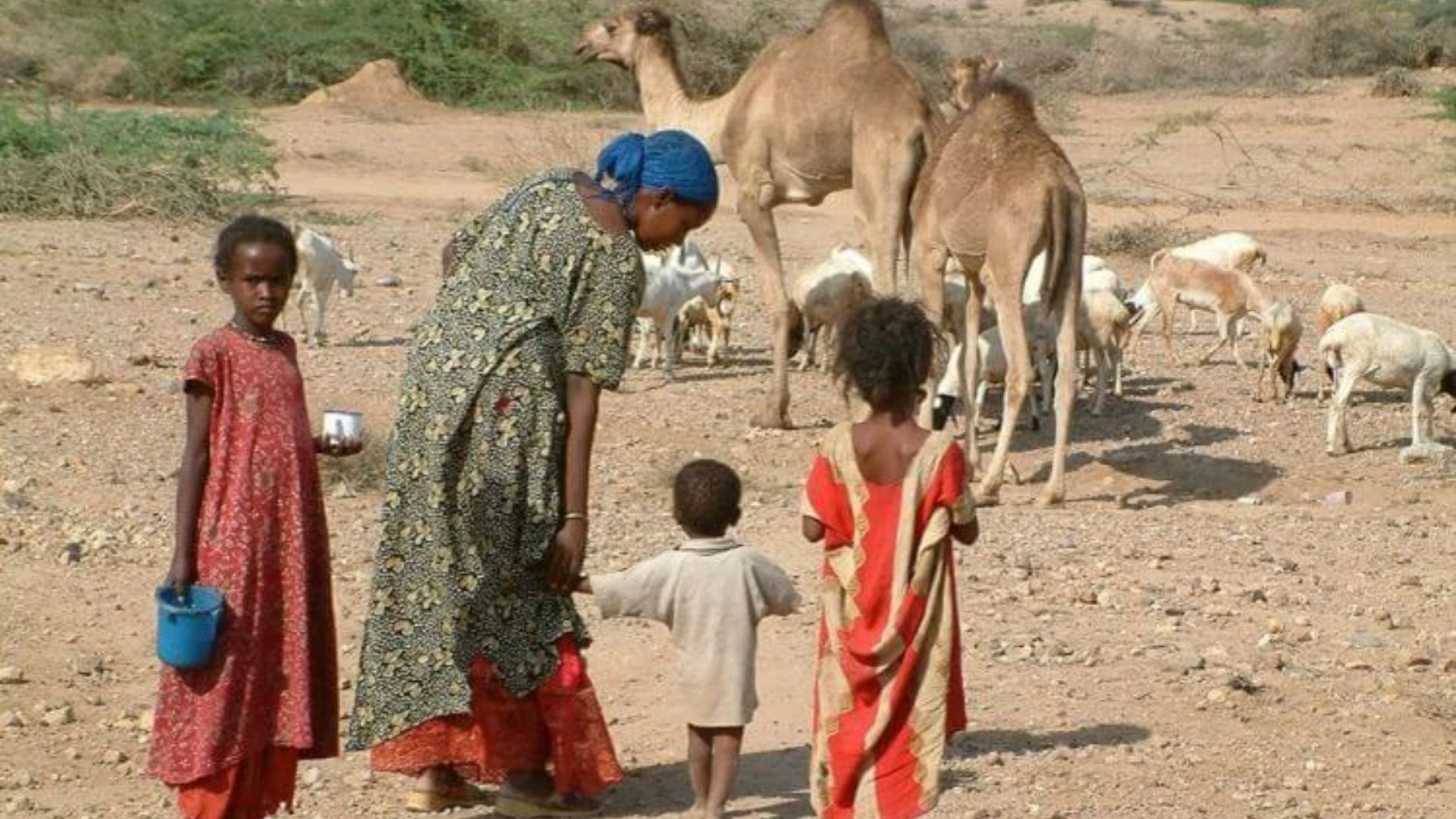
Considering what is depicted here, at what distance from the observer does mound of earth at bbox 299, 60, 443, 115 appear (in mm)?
27938

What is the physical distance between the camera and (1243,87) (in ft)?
109

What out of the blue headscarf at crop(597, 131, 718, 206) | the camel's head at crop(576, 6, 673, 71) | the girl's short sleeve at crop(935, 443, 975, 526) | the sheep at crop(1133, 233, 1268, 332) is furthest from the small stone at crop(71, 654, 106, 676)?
the sheep at crop(1133, 233, 1268, 332)

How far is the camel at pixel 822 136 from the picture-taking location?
12555 millimetres

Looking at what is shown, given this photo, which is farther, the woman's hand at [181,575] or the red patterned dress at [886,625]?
the red patterned dress at [886,625]

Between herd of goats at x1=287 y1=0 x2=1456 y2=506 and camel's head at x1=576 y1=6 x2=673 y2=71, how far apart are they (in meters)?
0.01

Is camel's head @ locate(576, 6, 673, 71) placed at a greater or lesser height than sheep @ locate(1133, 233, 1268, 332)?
greater

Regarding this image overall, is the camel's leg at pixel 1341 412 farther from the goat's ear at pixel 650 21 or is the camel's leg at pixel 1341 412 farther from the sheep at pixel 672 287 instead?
the goat's ear at pixel 650 21

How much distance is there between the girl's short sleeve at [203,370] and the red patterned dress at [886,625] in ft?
4.38

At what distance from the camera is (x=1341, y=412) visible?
1230cm

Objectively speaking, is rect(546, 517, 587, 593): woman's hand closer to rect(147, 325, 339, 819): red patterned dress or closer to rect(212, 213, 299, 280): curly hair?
rect(147, 325, 339, 819): red patterned dress

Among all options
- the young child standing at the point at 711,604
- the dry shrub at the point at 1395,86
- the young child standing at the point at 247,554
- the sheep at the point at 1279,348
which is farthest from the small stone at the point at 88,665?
the dry shrub at the point at 1395,86

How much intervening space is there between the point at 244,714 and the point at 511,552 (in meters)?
0.75

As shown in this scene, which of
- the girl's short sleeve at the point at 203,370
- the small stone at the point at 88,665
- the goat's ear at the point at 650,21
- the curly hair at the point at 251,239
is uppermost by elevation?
the goat's ear at the point at 650,21

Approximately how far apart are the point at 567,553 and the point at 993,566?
3.66 meters
